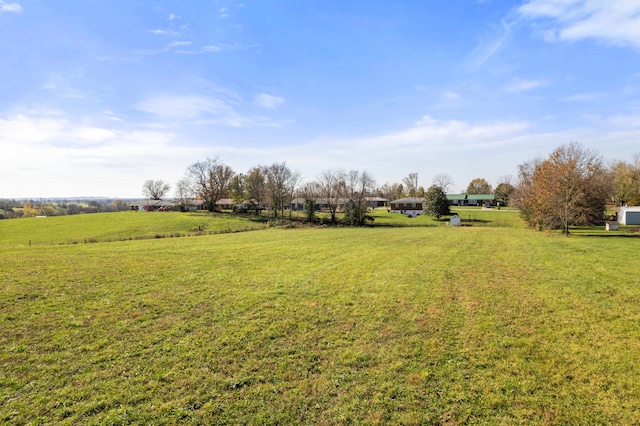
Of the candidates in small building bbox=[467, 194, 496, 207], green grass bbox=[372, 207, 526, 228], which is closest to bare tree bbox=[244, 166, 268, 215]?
green grass bbox=[372, 207, 526, 228]

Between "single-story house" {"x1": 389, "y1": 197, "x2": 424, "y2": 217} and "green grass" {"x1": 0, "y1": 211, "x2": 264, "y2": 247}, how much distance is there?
41556 millimetres

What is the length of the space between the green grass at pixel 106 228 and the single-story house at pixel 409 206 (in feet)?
136

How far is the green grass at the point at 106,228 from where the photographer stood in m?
38.9

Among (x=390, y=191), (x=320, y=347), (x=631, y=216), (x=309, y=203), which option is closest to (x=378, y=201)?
(x=390, y=191)

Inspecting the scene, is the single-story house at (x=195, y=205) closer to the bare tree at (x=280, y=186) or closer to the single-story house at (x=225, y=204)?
the single-story house at (x=225, y=204)

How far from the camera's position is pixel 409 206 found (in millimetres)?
82688

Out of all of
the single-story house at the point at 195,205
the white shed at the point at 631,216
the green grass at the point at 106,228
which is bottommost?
the green grass at the point at 106,228

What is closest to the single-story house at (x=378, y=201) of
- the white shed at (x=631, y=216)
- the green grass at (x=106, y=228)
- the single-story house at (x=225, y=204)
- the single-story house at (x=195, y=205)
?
the single-story house at (x=225, y=204)

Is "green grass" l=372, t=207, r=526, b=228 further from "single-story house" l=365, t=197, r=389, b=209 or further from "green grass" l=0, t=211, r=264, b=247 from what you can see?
"single-story house" l=365, t=197, r=389, b=209

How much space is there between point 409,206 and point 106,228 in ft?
223

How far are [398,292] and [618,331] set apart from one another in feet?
20.1

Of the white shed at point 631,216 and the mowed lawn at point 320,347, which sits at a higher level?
the white shed at point 631,216

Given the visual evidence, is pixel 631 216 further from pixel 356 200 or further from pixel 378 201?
pixel 378 201

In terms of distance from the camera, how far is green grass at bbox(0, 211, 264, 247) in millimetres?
38938
